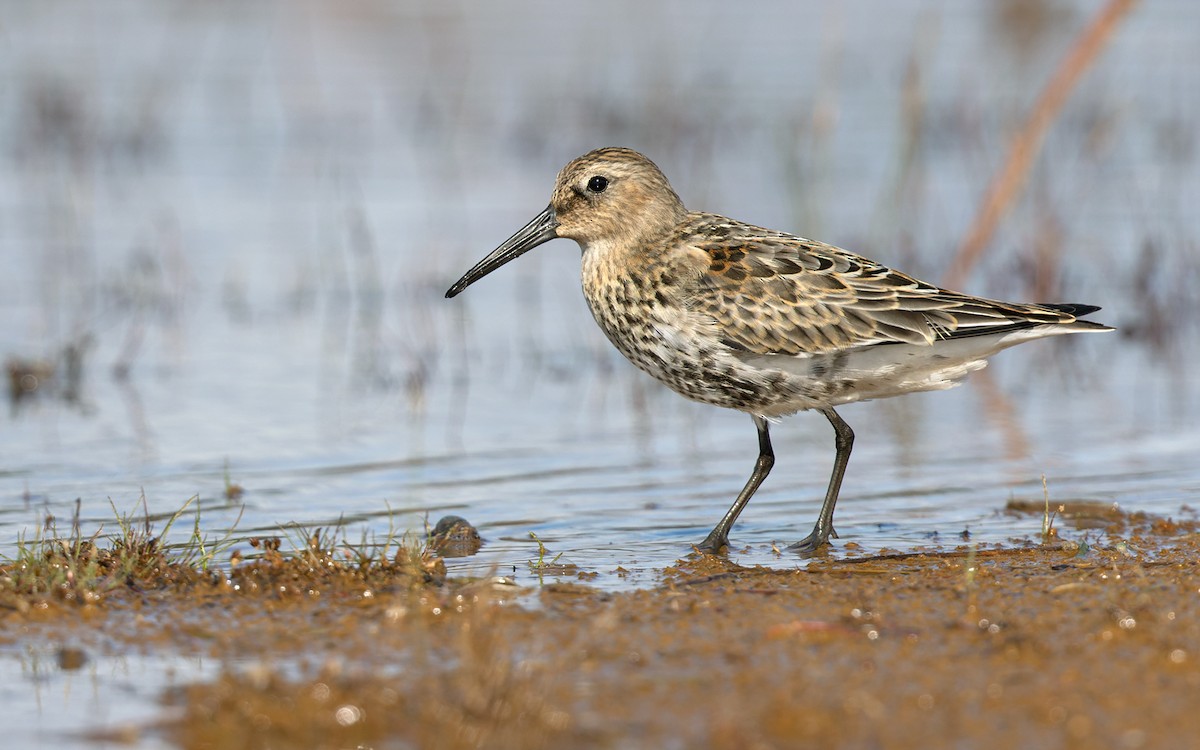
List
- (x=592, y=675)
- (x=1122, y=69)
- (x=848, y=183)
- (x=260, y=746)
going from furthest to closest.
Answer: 1. (x=1122, y=69)
2. (x=848, y=183)
3. (x=592, y=675)
4. (x=260, y=746)

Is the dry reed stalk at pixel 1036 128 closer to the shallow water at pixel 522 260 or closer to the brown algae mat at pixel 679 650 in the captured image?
the shallow water at pixel 522 260

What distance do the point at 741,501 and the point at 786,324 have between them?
798 millimetres

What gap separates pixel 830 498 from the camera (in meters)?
7.10

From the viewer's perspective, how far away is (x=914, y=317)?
22.8ft

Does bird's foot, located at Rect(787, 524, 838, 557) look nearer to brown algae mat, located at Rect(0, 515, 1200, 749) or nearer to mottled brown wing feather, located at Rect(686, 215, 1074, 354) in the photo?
brown algae mat, located at Rect(0, 515, 1200, 749)

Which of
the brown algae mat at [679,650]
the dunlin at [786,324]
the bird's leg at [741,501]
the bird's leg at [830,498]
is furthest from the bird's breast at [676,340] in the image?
the brown algae mat at [679,650]

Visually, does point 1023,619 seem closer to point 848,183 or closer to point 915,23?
point 848,183

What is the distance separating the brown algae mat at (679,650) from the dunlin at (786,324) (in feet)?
2.60

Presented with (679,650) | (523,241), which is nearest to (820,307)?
(523,241)

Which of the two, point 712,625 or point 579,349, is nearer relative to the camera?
point 712,625

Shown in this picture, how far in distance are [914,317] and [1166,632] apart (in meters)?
2.03

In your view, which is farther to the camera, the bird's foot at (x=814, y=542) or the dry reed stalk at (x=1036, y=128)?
the dry reed stalk at (x=1036, y=128)

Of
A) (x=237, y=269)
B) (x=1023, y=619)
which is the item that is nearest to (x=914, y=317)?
(x=1023, y=619)

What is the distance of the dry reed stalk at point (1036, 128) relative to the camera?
9.73 m
